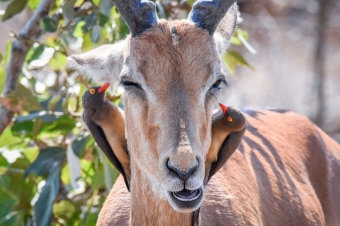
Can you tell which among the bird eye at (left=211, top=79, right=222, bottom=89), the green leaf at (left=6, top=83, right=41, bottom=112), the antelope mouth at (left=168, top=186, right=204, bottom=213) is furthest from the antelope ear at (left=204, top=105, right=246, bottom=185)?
the green leaf at (left=6, top=83, right=41, bottom=112)

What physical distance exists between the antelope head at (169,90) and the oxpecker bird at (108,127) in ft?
0.50

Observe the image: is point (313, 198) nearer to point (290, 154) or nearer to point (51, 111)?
point (290, 154)

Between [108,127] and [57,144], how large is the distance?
6.01ft

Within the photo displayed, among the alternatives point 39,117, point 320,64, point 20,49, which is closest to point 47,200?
point 39,117

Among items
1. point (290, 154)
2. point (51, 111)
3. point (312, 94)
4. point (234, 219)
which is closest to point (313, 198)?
point (290, 154)

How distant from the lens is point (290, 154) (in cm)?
545

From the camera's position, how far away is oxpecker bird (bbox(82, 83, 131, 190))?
13.6 ft

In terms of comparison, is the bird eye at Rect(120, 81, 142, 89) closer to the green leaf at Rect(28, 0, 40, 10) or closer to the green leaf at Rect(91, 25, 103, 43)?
the green leaf at Rect(91, 25, 103, 43)

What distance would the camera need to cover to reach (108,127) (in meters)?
4.23

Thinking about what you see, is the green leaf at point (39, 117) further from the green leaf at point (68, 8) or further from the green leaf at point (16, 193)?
the green leaf at point (68, 8)

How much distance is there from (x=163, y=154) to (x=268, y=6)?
12649 millimetres

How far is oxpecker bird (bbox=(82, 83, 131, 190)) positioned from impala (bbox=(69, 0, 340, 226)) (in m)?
0.14

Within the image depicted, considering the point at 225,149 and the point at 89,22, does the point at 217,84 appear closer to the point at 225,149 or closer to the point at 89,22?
the point at 225,149

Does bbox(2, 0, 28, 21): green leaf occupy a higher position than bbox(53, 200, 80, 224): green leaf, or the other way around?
bbox(2, 0, 28, 21): green leaf
